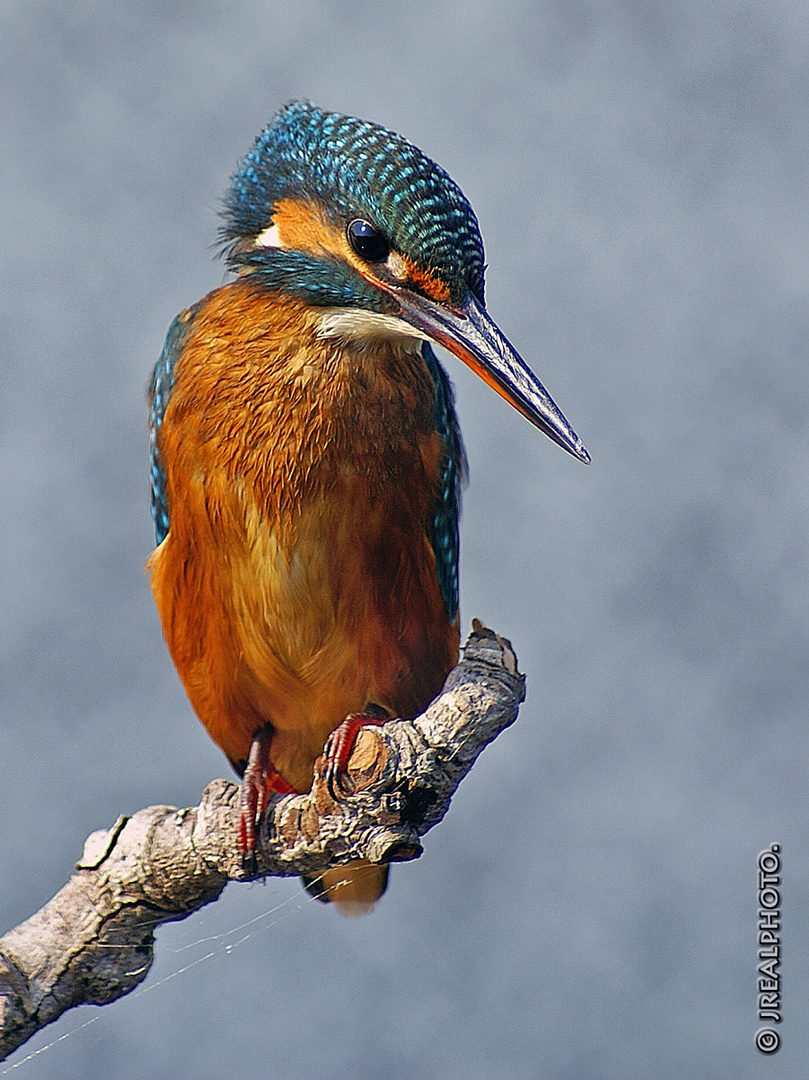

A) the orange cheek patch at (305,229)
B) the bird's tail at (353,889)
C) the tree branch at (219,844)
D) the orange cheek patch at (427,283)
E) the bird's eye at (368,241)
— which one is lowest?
the tree branch at (219,844)

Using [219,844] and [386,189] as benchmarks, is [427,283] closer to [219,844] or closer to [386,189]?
[386,189]

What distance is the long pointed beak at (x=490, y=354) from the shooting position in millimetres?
1329

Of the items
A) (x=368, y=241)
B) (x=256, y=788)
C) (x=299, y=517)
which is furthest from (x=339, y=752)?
(x=368, y=241)

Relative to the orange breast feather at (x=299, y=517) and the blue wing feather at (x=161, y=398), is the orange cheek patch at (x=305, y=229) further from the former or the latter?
the blue wing feather at (x=161, y=398)

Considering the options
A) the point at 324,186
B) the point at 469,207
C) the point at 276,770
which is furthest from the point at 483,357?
the point at 276,770

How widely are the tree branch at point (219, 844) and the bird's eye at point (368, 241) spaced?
0.47 m

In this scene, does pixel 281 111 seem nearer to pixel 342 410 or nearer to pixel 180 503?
pixel 342 410

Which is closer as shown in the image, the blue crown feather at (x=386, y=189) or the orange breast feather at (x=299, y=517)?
the blue crown feather at (x=386, y=189)

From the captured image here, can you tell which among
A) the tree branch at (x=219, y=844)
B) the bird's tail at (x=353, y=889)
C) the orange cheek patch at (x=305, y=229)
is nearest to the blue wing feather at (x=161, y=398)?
the orange cheek patch at (x=305, y=229)

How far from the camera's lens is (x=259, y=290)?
60.0 inches

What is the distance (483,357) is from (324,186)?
31 centimetres

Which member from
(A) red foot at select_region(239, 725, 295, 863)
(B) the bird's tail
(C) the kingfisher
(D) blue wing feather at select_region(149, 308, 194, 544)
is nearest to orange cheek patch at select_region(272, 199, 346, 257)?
(C) the kingfisher

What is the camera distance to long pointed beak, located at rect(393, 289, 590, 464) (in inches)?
52.3

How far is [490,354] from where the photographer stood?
134cm
